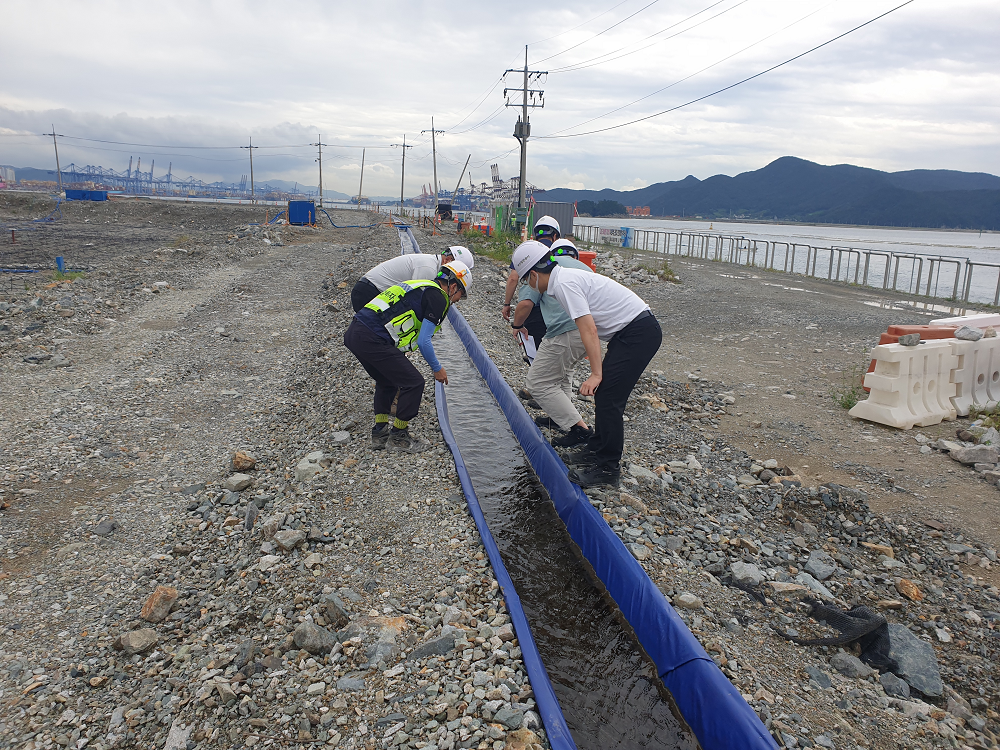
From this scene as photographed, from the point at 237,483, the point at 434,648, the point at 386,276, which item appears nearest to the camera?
the point at 434,648

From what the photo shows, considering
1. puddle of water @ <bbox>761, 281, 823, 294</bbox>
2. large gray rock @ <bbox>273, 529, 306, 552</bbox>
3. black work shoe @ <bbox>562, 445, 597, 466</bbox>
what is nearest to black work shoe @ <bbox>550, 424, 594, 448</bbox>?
black work shoe @ <bbox>562, 445, 597, 466</bbox>

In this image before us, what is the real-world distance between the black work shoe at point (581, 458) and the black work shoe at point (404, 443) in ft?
4.30

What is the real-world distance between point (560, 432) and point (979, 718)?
3689 millimetres

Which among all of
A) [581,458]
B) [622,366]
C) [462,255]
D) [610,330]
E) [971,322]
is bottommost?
[581,458]

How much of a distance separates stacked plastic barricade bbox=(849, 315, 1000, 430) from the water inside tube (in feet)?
13.5

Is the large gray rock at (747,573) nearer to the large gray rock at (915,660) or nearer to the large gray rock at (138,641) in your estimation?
the large gray rock at (915,660)

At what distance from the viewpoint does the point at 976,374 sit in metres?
7.16

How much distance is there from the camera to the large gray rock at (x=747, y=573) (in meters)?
3.90

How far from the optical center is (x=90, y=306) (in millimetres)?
10898

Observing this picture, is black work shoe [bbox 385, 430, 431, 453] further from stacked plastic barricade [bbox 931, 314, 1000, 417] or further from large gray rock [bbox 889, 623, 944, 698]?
stacked plastic barricade [bbox 931, 314, 1000, 417]

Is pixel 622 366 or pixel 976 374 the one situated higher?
pixel 622 366

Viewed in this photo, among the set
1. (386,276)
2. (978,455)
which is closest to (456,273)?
(386,276)

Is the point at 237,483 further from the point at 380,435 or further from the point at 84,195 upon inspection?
the point at 84,195

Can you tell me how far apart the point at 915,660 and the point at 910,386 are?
4.40 metres
